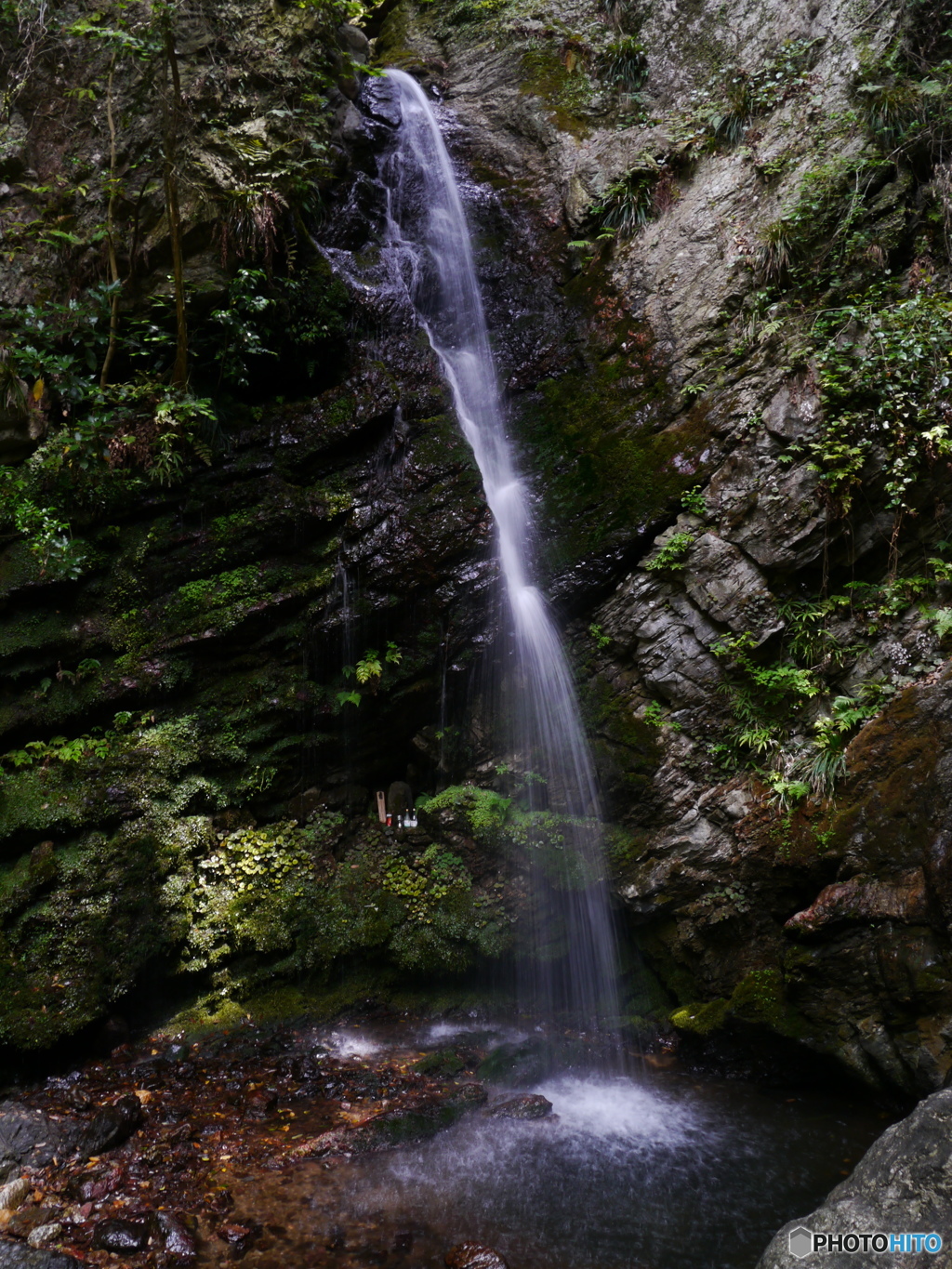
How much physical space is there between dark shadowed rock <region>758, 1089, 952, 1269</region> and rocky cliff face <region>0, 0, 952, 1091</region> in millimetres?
2140

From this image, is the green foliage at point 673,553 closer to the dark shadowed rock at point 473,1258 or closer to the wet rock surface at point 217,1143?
the wet rock surface at point 217,1143

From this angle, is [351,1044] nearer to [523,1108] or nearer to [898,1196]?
[523,1108]

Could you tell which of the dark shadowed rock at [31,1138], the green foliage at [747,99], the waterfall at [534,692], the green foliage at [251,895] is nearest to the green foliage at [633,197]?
the green foliage at [747,99]

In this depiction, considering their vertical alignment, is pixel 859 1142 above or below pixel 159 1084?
below

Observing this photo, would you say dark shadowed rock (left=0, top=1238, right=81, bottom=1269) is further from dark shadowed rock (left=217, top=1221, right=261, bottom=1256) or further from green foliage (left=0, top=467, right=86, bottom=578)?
green foliage (left=0, top=467, right=86, bottom=578)

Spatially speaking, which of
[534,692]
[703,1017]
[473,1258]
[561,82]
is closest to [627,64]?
[561,82]

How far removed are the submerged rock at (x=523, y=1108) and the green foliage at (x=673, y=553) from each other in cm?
503

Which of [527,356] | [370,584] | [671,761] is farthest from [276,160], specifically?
[671,761]

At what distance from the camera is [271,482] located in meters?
7.78

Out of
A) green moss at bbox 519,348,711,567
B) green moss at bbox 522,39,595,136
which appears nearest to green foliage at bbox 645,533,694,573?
green moss at bbox 519,348,711,567

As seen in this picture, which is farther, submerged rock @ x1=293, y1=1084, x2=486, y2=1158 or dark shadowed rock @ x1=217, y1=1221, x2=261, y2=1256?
submerged rock @ x1=293, y1=1084, x2=486, y2=1158

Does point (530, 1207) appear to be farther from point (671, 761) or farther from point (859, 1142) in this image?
point (671, 761)

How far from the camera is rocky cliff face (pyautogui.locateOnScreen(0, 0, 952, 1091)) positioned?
5609 millimetres

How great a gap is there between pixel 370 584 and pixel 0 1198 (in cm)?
555
